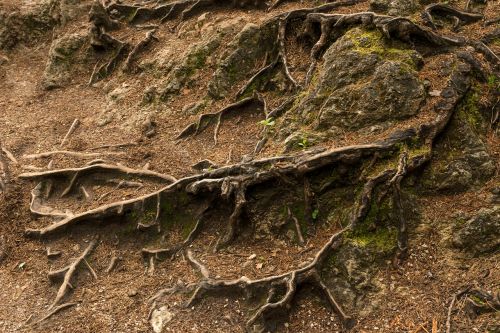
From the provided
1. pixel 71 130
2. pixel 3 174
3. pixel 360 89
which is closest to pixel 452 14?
pixel 360 89

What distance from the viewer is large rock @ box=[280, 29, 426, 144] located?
7.96m

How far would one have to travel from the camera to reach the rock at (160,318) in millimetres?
7191

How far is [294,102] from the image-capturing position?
9344 mm

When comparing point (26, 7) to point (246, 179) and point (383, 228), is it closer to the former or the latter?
point (246, 179)

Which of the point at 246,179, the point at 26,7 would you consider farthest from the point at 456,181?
the point at 26,7

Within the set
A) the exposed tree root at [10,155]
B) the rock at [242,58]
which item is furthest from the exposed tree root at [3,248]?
the rock at [242,58]

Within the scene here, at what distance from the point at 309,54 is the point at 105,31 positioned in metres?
6.72

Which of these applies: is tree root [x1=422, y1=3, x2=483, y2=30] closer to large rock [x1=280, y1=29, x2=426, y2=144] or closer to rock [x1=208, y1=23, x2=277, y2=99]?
large rock [x1=280, y1=29, x2=426, y2=144]

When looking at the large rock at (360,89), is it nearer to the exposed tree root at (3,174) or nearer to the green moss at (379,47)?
the green moss at (379,47)

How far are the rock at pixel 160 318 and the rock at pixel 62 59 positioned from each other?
8806 mm

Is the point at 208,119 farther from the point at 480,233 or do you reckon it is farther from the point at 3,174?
the point at 480,233

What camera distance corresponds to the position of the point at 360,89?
8.20 meters

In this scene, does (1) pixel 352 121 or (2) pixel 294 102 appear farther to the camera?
(2) pixel 294 102

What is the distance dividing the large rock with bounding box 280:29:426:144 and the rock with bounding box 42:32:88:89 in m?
7.89
